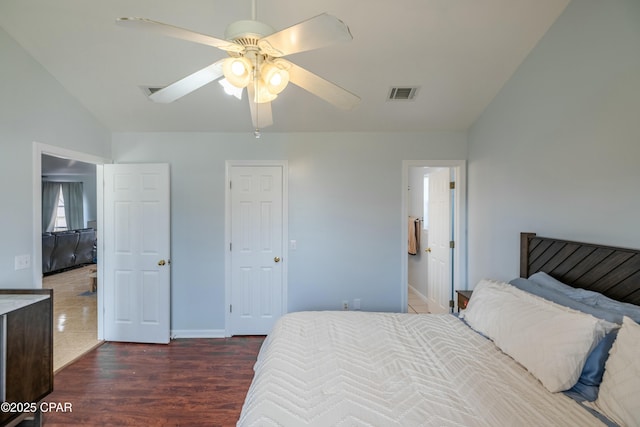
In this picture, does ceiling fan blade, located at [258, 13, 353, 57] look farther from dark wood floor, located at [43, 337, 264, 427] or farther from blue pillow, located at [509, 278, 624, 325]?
dark wood floor, located at [43, 337, 264, 427]

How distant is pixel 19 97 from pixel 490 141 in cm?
424

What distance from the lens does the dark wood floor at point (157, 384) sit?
1938 mm

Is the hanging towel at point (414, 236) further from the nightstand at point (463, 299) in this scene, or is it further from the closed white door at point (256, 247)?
the closed white door at point (256, 247)

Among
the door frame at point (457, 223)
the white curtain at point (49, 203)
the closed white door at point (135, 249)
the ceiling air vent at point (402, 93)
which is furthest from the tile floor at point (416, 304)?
the white curtain at point (49, 203)

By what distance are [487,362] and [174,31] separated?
6.91ft

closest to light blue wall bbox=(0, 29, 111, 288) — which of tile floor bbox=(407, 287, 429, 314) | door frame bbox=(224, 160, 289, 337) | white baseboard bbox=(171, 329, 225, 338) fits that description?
white baseboard bbox=(171, 329, 225, 338)

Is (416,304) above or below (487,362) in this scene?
below

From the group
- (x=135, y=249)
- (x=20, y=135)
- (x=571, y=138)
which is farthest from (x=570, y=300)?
(x=20, y=135)

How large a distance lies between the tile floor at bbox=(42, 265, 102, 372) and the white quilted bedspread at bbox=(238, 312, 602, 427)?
2.55 metres

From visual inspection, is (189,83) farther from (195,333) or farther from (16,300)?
(195,333)

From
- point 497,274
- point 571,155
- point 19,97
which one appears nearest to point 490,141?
point 571,155

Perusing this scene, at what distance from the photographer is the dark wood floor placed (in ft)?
6.36

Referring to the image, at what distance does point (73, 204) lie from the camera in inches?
302

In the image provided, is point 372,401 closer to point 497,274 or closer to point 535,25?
point 497,274
